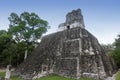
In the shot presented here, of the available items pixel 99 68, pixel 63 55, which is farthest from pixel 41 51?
pixel 99 68

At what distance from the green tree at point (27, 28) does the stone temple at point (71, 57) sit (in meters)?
3.47

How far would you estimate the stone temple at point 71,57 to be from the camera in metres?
11.4

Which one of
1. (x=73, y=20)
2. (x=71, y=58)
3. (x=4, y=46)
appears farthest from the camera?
(x=4, y=46)

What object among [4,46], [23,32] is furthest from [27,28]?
[4,46]

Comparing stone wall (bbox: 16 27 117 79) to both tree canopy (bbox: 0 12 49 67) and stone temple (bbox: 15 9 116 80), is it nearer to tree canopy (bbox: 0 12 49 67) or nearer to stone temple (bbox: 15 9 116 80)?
stone temple (bbox: 15 9 116 80)

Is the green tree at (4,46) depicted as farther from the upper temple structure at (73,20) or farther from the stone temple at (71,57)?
the upper temple structure at (73,20)

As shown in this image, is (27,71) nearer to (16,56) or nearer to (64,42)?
(64,42)

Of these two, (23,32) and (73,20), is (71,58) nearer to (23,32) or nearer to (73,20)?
(73,20)

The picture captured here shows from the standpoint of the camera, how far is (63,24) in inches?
665

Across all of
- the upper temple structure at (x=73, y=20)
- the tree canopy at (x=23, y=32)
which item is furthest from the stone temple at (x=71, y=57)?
the tree canopy at (x=23, y=32)

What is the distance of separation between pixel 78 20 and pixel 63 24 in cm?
231

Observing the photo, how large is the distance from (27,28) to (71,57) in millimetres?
9323

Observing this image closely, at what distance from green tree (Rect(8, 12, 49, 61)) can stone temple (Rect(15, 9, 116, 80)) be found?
3469 mm

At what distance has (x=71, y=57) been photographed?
12.6 metres
